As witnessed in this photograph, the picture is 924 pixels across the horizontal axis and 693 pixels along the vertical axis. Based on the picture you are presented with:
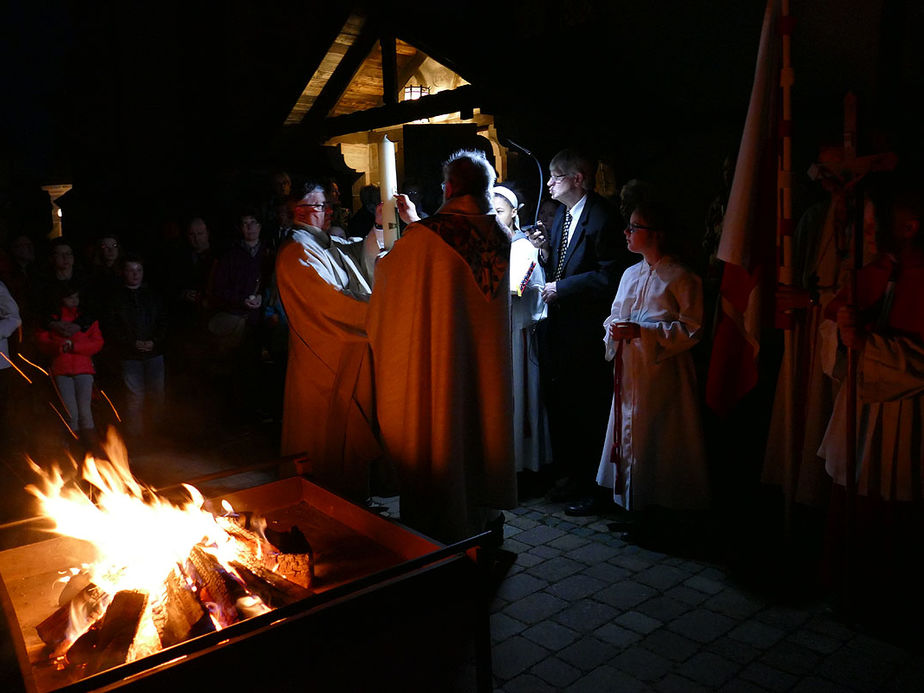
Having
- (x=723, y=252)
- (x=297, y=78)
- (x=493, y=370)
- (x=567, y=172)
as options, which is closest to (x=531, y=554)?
(x=493, y=370)

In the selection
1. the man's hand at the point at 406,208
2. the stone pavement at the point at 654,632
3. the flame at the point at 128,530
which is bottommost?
the stone pavement at the point at 654,632

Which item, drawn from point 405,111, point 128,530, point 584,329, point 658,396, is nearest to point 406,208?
point 584,329

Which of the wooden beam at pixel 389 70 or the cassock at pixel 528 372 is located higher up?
the wooden beam at pixel 389 70

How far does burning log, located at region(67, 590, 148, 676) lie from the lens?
270cm

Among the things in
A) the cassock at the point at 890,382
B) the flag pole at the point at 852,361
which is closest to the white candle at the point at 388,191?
the flag pole at the point at 852,361

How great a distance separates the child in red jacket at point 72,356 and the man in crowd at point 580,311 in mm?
4535

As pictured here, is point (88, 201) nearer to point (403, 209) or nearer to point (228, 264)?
point (228, 264)

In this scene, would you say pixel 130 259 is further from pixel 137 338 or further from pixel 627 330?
pixel 627 330

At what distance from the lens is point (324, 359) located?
514 centimetres

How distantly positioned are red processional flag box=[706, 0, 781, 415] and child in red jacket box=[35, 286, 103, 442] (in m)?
6.03

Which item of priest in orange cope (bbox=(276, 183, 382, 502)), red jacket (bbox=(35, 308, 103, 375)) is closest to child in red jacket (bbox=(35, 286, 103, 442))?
red jacket (bbox=(35, 308, 103, 375))

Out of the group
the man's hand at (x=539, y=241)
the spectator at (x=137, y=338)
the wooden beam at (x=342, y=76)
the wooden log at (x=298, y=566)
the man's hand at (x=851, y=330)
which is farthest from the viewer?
the wooden beam at (x=342, y=76)

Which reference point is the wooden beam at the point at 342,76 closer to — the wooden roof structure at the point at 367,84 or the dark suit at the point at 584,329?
the wooden roof structure at the point at 367,84

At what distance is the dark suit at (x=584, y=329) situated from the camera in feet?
19.1
